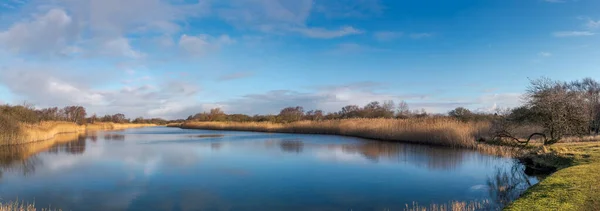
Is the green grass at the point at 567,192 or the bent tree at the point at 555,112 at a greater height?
the bent tree at the point at 555,112

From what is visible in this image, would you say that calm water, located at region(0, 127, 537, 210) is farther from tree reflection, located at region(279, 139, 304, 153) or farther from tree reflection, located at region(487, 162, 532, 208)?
tree reflection, located at region(279, 139, 304, 153)

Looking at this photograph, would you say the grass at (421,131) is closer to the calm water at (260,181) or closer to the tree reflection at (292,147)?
the calm water at (260,181)

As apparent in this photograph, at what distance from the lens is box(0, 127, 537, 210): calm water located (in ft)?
21.5

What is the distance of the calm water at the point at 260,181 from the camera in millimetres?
6547

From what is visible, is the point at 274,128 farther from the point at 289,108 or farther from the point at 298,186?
the point at 289,108

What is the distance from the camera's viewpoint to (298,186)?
7910mm

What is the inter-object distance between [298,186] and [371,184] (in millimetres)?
1567

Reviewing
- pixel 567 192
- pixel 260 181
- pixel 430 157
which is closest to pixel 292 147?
pixel 430 157

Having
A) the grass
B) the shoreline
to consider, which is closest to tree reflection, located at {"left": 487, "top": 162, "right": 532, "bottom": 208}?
the shoreline

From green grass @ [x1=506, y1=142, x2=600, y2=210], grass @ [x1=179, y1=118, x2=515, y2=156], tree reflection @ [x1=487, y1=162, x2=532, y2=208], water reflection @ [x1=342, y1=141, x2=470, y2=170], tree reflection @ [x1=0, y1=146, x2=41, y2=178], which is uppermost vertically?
grass @ [x1=179, y1=118, x2=515, y2=156]

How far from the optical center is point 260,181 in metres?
8.48

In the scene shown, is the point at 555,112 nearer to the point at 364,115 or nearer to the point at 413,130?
the point at 413,130

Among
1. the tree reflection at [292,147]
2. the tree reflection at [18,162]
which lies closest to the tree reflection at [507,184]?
the tree reflection at [292,147]

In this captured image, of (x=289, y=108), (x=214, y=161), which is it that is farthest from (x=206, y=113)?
(x=214, y=161)
